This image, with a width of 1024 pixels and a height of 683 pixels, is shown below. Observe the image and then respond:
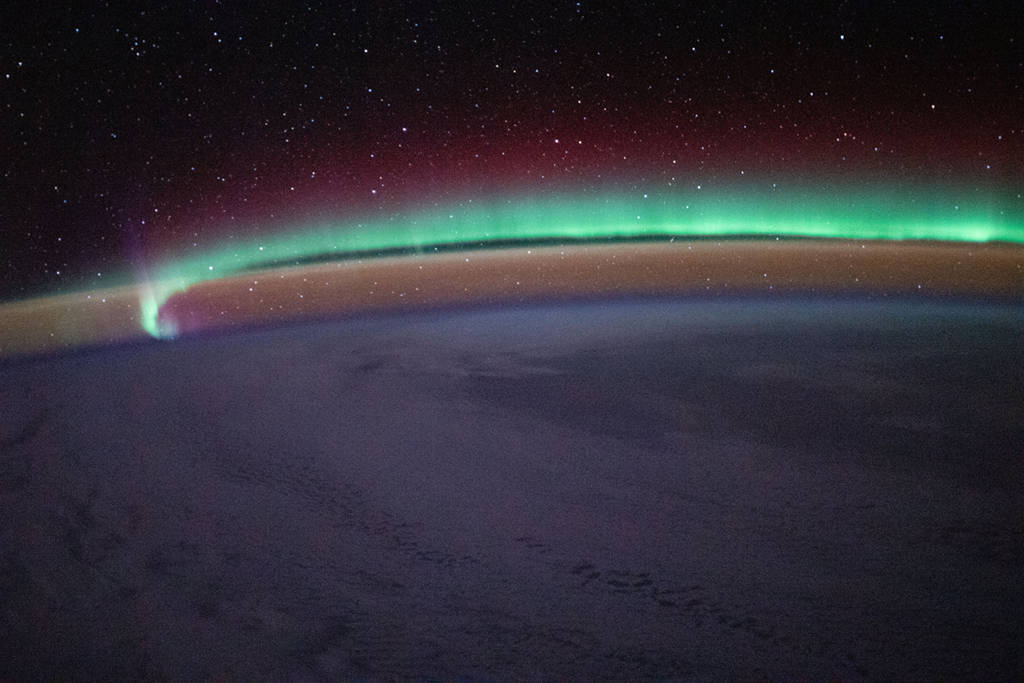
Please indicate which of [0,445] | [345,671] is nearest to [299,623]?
[345,671]

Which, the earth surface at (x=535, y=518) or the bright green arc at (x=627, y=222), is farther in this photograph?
the bright green arc at (x=627, y=222)

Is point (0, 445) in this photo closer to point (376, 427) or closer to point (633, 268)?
point (376, 427)

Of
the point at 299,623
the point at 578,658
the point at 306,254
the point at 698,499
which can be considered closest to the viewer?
the point at 578,658

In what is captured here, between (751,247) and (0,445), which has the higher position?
(751,247)

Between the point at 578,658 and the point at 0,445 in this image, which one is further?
the point at 0,445

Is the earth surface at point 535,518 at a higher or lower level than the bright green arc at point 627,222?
lower
